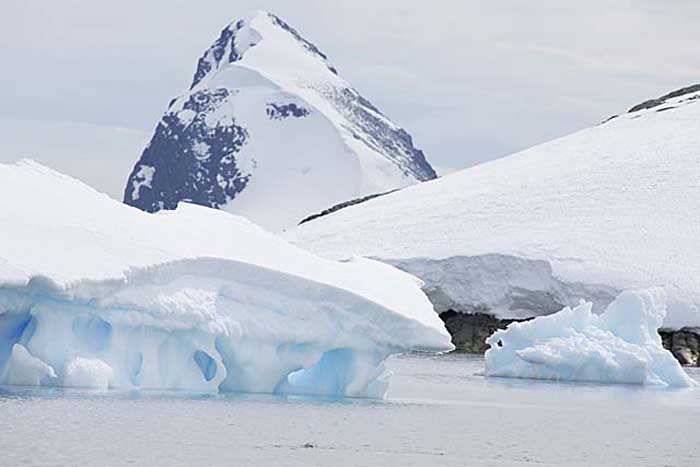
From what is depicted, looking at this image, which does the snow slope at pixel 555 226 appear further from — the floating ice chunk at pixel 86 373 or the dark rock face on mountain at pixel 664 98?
the floating ice chunk at pixel 86 373

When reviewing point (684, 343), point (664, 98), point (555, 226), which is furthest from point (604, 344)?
point (664, 98)

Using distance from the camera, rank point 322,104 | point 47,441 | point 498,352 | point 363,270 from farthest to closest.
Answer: point 322,104, point 498,352, point 363,270, point 47,441

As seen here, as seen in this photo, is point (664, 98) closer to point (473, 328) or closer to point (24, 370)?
point (473, 328)

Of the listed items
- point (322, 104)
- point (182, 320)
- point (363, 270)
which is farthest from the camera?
point (322, 104)

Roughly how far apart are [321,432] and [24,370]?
4171 millimetres

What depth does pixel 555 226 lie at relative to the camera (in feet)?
219

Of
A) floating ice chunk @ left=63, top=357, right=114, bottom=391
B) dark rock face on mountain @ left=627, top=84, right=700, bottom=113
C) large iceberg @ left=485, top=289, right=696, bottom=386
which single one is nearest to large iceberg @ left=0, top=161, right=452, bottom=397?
floating ice chunk @ left=63, top=357, right=114, bottom=391

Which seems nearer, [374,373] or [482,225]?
[374,373]

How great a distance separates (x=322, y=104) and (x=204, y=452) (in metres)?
179

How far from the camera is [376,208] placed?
86.0 metres

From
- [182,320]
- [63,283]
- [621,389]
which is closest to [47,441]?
[63,283]

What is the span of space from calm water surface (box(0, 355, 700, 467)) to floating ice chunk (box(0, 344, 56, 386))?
21 cm

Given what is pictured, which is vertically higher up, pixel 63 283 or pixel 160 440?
pixel 63 283

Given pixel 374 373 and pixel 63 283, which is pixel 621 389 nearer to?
pixel 374 373
